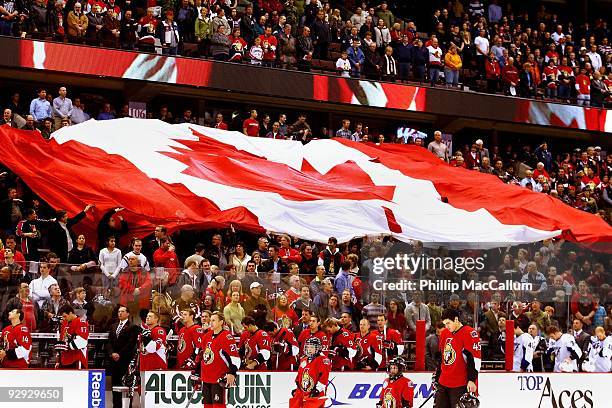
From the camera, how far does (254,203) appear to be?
2044 centimetres

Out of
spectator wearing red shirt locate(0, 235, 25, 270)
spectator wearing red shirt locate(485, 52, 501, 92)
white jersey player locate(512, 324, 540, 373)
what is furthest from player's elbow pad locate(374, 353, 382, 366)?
spectator wearing red shirt locate(485, 52, 501, 92)

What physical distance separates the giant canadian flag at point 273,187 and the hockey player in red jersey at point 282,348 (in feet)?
11.0

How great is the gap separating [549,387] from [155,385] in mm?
5529

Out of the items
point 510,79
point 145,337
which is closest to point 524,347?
point 145,337

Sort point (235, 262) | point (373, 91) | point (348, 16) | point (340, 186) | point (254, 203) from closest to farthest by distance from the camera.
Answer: point (235, 262), point (254, 203), point (340, 186), point (373, 91), point (348, 16)

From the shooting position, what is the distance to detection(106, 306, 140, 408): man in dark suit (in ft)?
51.4

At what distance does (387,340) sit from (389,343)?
5 cm

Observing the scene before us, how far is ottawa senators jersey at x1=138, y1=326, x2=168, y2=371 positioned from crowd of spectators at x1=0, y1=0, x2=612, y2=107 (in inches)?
374

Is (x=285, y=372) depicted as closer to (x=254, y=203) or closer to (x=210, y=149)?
→ (x=254, y=203)

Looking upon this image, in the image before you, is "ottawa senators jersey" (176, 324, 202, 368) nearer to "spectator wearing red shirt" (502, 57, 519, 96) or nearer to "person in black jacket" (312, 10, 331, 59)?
"person in black jacket" (312, 10, 331, 59)

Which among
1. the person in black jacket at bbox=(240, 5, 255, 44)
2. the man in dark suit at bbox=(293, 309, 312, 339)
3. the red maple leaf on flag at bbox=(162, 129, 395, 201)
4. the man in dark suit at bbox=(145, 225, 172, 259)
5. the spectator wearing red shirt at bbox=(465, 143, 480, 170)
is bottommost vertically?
the man in dark suit at bbox=(293, 309, 312, 339)

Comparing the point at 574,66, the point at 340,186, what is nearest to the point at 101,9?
the point at 340,186

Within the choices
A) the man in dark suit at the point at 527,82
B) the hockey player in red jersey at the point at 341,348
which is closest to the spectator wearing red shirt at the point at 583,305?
the hockey player in red jersey at the point at 341,348

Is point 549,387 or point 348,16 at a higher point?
point 348,16
